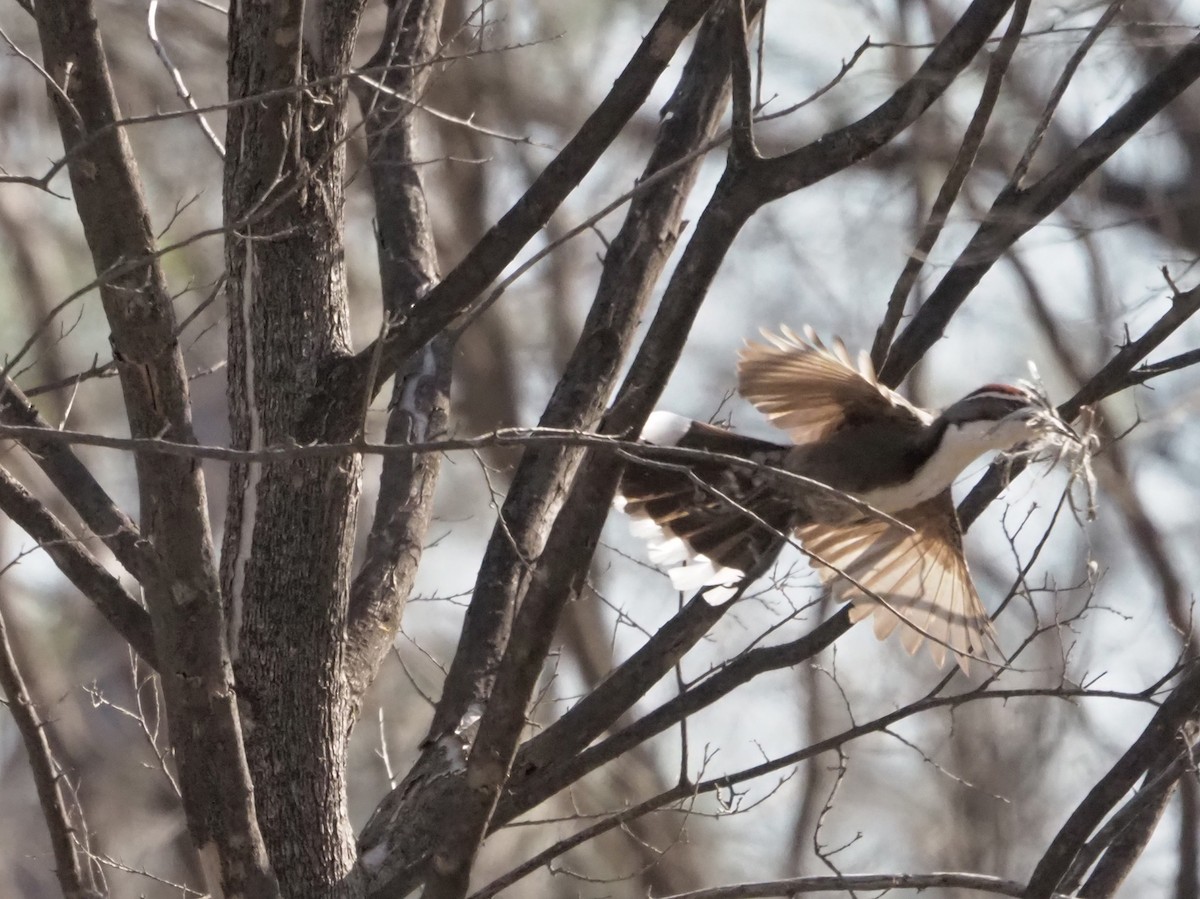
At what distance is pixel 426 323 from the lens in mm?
2752

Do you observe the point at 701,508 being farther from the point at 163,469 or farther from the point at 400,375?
the point at 163,469

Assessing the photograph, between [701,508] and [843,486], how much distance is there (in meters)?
0.49

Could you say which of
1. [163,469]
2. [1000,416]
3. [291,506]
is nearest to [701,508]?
[1000,416]

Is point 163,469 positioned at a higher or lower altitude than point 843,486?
lower

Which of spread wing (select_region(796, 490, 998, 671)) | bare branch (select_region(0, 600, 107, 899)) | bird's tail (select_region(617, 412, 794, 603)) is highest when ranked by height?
bird's tail (select_region(617, 412, 794, 603))

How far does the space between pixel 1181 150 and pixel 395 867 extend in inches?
131

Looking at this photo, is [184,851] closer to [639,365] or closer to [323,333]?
[323,333]

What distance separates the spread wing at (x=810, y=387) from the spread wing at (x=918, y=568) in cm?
Answer: 32

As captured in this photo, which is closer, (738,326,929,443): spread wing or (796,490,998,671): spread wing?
(738,326,929,443): spread wing

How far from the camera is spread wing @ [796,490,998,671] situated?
4.10m

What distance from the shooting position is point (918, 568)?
4301mm

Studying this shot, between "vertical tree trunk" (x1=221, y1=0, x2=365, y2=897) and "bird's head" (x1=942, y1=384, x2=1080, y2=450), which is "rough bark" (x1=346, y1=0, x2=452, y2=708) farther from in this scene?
"bird's head" (x1=942, y1=384, x2=1080, y2=450)

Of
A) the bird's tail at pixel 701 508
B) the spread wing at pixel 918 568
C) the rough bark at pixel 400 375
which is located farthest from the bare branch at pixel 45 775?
the spread wing at pixel 918 568

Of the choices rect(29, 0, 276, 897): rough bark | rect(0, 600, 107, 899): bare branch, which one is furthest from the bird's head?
rect(0, 600, 107, 899): bare branch
